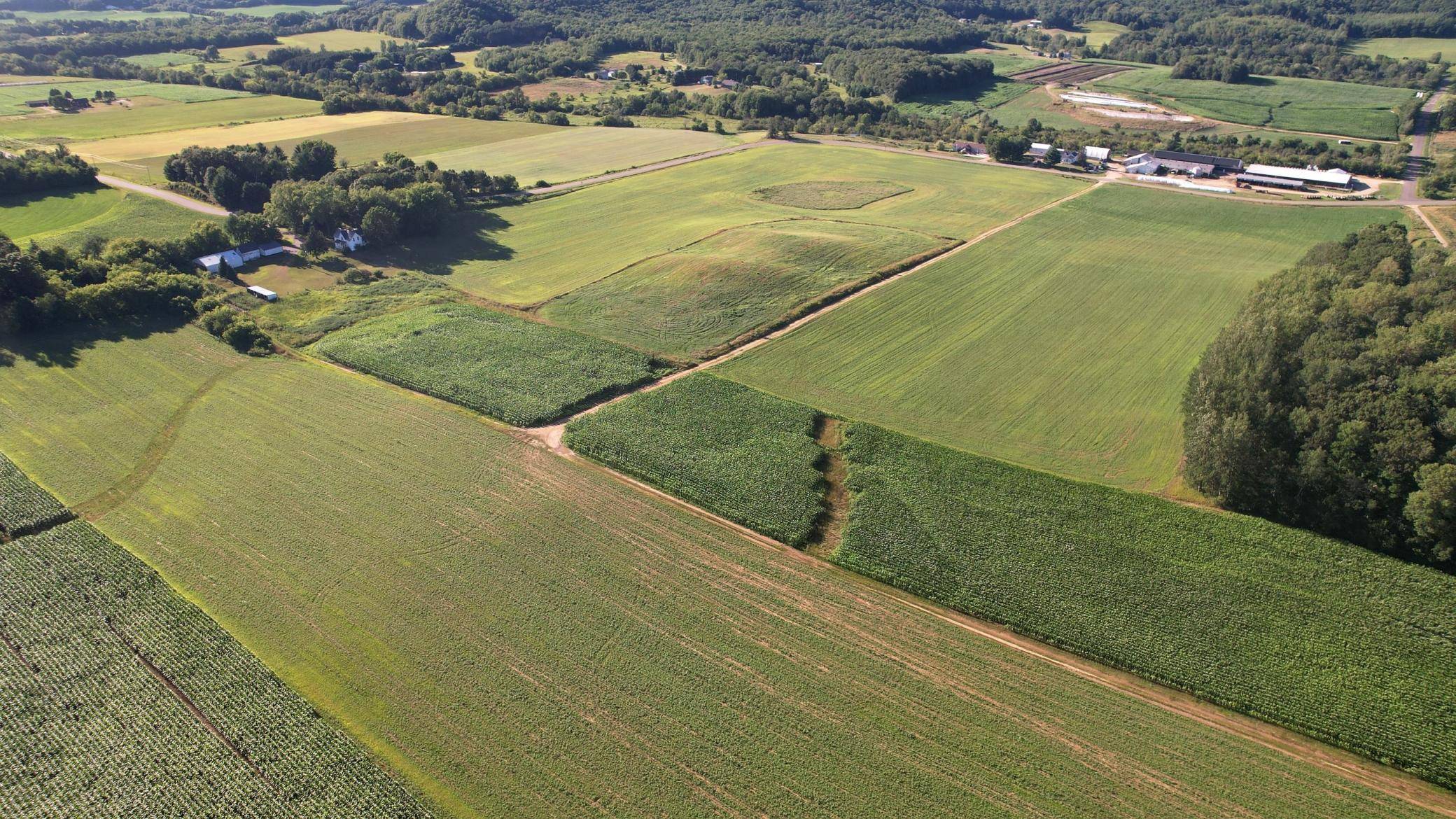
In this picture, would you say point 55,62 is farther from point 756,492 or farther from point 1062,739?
point 1062,739

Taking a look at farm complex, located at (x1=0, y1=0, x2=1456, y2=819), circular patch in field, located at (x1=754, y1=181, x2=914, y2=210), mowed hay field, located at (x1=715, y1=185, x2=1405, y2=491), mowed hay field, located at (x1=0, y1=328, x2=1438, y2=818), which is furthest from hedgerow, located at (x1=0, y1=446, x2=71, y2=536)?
circular patch in field, located at (x1=754, y1=181, x2=914, y2=210)

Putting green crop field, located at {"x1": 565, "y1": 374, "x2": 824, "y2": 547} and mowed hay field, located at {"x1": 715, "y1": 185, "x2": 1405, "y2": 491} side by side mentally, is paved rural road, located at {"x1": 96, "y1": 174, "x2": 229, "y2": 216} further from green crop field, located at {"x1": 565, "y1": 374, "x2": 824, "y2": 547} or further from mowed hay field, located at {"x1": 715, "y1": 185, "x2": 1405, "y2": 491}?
mowed hay field, located at {"x1": 715, "y1": 185, "x2": 1405, "y2": 491}

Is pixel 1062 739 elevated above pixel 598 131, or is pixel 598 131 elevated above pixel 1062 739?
pixel 598 131

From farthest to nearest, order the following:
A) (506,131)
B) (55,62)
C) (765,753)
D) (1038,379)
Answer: (55,62) → (506,131) → (1038,379) → (765,753)

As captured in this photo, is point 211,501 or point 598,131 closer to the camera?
→ point 211,501

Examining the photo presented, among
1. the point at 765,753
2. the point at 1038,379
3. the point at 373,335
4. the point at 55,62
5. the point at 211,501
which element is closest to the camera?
the point at 765,753

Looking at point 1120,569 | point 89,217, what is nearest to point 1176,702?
point 1120,569

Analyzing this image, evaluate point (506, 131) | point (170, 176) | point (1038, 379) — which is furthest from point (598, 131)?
point (1038, 379)
